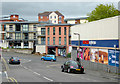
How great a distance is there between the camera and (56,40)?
72.5 metres

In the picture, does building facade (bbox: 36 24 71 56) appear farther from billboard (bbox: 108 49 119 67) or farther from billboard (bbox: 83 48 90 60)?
billboard (bbox: 108 49 119 67)

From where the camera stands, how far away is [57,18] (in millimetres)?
126312

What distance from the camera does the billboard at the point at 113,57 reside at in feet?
85.1

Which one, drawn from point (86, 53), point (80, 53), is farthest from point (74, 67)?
point (80, 53)

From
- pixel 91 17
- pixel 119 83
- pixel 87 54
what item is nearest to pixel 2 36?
pixel 91 17

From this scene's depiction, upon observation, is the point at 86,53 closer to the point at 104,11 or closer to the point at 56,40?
the point at 104,11

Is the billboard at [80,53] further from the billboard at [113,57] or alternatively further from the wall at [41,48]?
the wall at [41,48]

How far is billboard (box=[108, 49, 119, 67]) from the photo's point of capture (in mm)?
25941

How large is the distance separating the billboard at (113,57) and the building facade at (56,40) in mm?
43174

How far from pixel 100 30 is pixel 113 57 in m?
5.27

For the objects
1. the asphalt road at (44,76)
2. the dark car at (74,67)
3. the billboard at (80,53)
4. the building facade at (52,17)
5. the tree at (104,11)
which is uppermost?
the building facade at (52,17)

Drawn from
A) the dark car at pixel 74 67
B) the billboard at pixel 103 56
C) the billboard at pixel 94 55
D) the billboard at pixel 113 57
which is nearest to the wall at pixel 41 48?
the billboard at pixel 94 55

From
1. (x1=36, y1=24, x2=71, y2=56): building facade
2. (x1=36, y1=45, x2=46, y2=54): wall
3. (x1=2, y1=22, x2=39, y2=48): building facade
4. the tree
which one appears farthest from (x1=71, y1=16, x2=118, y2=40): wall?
(x1=2, y1=22, x2=39, y2=48): building facade

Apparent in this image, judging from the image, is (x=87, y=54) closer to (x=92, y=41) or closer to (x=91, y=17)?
(x=92, y=41)
